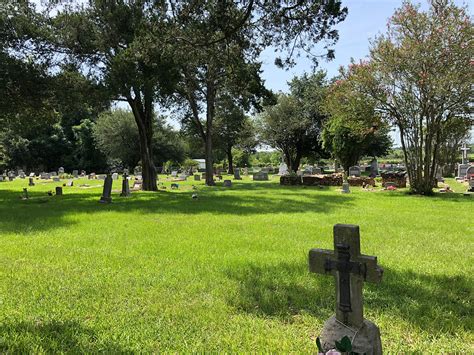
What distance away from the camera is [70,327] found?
326 cm

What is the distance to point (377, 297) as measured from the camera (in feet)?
13.1

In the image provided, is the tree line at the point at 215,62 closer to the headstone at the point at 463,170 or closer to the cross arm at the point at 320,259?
the cross arm at the point at 320,259

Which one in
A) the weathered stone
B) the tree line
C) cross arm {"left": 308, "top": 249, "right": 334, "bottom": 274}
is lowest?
the weathered stone

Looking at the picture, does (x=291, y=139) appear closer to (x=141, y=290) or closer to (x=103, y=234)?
(x=103, y=234)

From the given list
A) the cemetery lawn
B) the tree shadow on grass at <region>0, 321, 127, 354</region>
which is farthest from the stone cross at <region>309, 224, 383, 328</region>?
the tree shadow on grass at <region>0, 321, 127, 354</region>

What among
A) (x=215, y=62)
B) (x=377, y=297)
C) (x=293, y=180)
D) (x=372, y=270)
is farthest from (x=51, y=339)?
(x=293, y=180)

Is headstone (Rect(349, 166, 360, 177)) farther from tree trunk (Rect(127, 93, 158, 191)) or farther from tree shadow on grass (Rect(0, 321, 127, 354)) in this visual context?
tree shadow on grass (Rect(0, 321, 127, 354))

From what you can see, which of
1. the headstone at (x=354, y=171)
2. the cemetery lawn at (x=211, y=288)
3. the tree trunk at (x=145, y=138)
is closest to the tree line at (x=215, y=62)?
the tree trunk at (x=145, y=138)

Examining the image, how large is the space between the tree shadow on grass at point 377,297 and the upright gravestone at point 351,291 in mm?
1167

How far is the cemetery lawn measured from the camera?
310cm

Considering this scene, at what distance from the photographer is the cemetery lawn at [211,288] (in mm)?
3104

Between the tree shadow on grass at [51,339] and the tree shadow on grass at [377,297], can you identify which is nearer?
the tree shadow on grass at [51,339]

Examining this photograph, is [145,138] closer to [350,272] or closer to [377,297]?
[377,297]

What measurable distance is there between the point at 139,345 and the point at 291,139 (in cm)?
3609
